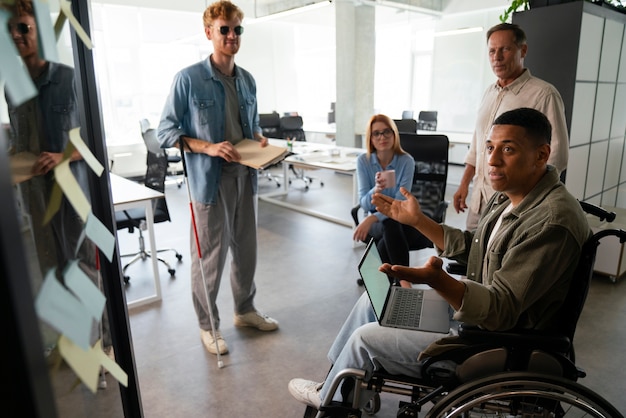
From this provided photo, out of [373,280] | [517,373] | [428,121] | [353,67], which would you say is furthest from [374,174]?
[353,67]

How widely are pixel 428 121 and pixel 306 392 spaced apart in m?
6.49

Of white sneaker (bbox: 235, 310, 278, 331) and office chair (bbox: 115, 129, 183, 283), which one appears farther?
office chair (bbox: 115, 129, 183, 283)

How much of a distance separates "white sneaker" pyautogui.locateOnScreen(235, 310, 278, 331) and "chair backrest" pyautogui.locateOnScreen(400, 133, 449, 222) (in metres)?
1.34

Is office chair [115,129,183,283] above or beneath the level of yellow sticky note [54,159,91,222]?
beneath

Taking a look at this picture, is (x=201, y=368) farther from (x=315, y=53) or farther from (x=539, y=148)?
(x=315, y=53)

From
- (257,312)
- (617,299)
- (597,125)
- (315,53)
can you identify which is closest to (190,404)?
(257,312)

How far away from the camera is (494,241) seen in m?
1.55

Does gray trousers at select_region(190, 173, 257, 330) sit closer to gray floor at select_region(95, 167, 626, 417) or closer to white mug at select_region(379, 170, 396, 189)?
gray floor at select_region(95, 167, 626, 417)

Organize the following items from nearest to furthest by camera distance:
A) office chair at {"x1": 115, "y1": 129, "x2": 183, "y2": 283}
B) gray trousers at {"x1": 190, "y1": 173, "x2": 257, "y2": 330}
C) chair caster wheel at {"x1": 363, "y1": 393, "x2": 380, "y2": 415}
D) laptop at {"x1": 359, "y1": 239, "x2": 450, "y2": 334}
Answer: laptop at {"x1": 359, "y1": 239, "x2": 450, "y2": 334}, chair caster wheel at {"x1": 363, "y1": 393, "x2": 380, "y2": 415}, gray trousers at {"x1": 190, "y1": 173, "x2": 257, "y2": 330}, office chair at {"x1": 115, "y1": 129, "x2": 183, "y2": 283}

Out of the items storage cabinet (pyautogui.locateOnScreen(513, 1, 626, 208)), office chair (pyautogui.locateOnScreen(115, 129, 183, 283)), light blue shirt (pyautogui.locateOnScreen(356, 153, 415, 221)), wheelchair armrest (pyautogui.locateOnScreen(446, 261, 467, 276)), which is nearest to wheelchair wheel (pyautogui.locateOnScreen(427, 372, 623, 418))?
wheelchair armrest (pyautogui.locateOnScreen(446, 261, 467, 276))

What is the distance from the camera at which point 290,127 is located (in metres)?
7.61

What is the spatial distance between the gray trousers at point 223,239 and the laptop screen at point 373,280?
100 centimetres

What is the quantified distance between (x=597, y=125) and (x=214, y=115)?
10.5 feet

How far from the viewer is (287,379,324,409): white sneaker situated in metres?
1.96
